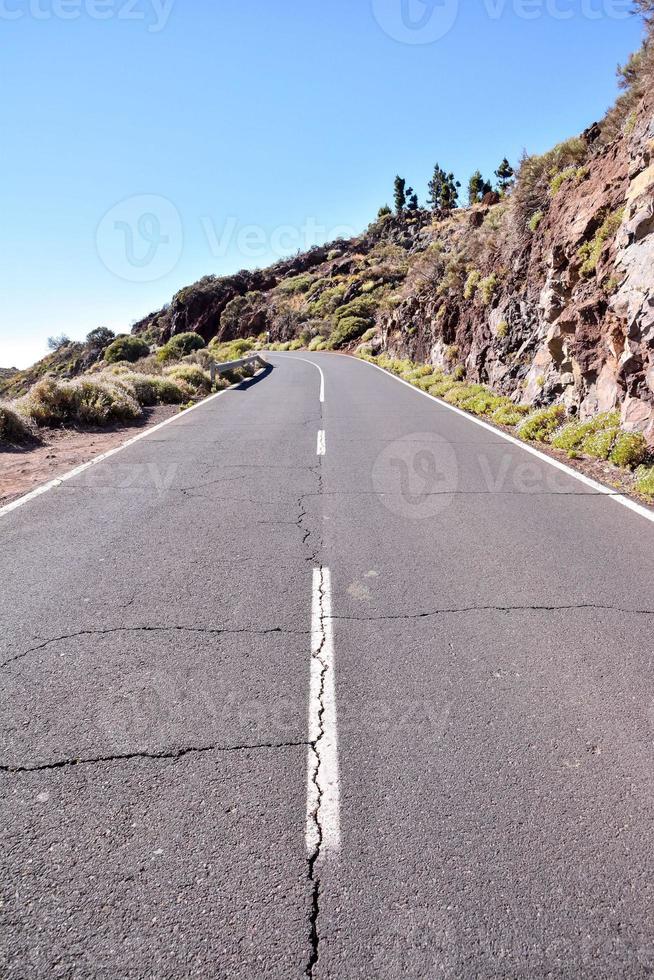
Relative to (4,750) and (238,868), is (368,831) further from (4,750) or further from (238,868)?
(4,750)

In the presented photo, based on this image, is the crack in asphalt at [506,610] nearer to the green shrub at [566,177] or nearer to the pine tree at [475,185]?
the green shrub at [566,177]

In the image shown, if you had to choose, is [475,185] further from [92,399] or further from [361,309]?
[92,399]

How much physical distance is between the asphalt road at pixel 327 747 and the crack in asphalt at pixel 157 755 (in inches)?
0.5

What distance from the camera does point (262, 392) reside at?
749 inches

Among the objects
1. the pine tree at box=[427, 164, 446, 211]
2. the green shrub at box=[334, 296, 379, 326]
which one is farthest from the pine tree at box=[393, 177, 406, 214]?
the green shrub at box=[334, 296, 379, 326]

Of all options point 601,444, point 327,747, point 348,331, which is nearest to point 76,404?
point 601,444

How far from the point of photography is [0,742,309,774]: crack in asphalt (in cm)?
268

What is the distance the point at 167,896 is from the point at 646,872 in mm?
1895

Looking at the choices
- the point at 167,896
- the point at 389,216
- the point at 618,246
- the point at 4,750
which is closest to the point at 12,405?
the point at 4,750

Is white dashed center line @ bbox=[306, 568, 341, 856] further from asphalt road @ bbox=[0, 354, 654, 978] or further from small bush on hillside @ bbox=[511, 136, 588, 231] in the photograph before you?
small bush on hillside @ bbox=[511, 136, 588, 231]

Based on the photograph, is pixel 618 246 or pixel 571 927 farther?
pixel 618 246

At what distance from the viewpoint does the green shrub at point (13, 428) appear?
9.85 m

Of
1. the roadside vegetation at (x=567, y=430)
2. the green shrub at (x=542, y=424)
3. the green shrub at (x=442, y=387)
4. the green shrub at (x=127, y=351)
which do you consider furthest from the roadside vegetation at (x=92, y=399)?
the green shrub at (x=127, y=351)

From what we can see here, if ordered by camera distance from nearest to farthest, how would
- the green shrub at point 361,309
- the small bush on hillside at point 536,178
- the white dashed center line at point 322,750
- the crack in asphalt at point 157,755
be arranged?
the white dashed center line at point 322,750, the crack in asphalt at point 157,755, the small bush on hillside at point 536,178, the green shrub at point 361,309
